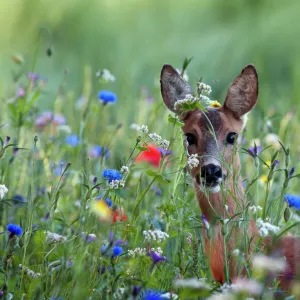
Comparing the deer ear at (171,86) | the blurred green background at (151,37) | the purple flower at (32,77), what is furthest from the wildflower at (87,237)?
the blurred green background at (151,37)

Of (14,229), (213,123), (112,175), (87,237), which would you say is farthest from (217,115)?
(87,237)

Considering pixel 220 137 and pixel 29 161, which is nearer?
pixel 220 137

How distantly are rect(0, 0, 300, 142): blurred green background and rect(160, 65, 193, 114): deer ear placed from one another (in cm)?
355

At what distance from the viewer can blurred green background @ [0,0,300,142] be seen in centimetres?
732

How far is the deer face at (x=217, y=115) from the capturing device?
309 cm

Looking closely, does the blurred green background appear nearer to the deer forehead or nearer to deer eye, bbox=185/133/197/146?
the deer forehead

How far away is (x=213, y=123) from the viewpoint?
3152 millimetres

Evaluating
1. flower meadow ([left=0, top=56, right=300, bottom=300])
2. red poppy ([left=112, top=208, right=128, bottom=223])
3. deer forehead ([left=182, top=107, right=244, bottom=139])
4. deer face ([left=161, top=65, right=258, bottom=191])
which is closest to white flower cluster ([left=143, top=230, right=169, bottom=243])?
flower meadow ([left=0, top=56, right=300, bottom=300])

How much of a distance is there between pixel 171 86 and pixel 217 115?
24 centimetres

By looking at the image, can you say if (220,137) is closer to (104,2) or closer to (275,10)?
(275,10)

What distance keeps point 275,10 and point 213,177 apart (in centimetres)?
574

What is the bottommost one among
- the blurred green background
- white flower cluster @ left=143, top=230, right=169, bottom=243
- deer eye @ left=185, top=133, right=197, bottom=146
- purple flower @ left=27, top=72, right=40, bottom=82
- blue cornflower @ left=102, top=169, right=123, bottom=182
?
white flower cluster @ left=143, top=230, right=169, bottom=243

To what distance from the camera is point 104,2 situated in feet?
28.9

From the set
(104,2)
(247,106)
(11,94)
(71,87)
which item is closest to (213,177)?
(247,106)
